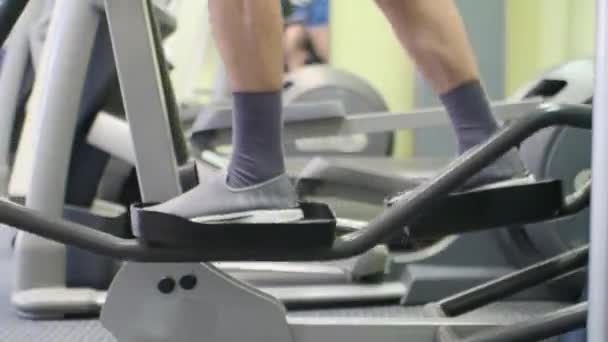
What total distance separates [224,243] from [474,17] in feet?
8.63

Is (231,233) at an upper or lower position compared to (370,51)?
upper

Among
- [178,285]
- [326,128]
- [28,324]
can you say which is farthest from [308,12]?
[178,285]

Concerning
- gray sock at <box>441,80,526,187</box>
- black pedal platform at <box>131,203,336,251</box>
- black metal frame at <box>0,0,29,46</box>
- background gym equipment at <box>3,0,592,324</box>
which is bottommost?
background gym equipment at <box>3,0,592,324</box>

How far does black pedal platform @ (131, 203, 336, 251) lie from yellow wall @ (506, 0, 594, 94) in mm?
1875

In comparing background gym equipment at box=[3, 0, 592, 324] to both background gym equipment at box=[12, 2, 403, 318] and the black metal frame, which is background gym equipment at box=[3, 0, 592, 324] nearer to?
background gym equipment at box=[12, 2, 403, 318]

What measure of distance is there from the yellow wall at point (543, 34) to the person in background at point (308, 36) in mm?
919

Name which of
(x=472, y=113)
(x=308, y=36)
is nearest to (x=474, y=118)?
(x=472, y=113)

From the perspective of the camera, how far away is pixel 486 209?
1070mm

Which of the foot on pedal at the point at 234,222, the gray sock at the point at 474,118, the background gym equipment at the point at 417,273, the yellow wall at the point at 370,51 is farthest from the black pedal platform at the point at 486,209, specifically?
the yellow wall at the point at 370,51

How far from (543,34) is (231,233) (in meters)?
2.52

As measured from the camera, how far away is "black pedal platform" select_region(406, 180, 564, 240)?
1067mm

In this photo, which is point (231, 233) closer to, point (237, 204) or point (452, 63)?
point (237, 204)

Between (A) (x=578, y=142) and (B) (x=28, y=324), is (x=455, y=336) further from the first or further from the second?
(B) (x=28, y=324)

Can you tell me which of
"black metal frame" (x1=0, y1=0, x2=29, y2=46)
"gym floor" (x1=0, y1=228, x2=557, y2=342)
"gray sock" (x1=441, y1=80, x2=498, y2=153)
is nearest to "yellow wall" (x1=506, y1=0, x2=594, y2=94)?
"gym floor" (x1=0, y1=228, x2=557, y2=342)
